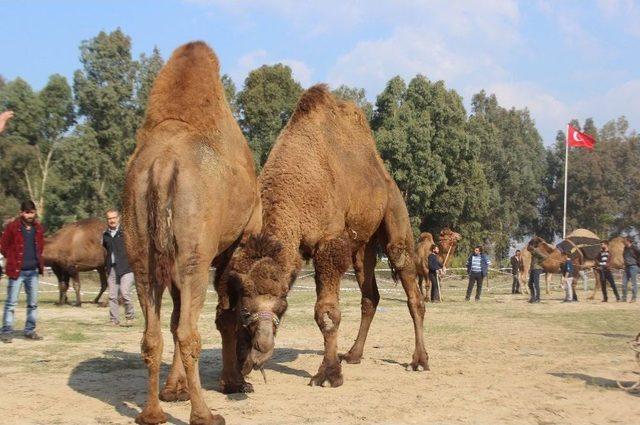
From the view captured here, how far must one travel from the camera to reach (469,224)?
5019cm

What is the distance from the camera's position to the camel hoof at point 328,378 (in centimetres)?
842

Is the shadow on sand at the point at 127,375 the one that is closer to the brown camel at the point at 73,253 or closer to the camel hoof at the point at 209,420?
the camel hoof at the point at 209,420

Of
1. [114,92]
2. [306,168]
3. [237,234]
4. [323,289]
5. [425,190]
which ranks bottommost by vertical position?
[323,289]

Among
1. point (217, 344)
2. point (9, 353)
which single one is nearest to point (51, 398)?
point (9, 353)

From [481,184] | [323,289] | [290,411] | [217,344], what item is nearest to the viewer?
[290,411]

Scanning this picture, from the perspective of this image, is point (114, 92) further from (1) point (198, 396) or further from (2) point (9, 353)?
(1) point (198, 396)

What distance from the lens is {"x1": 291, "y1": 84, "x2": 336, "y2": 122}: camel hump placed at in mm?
9609

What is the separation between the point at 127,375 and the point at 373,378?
2.87 metres

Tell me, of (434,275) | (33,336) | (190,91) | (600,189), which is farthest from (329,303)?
(600,189)

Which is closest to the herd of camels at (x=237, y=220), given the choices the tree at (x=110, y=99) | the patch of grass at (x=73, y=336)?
the patch of grass at (x=73, y=336)

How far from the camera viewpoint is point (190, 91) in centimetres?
735

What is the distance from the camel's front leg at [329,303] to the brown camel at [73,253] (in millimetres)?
14174

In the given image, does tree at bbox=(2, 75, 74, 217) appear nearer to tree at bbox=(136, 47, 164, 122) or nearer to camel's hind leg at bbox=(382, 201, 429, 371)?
tree at bbox=(136, 47, 164, 122)

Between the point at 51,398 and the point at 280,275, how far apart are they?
2521 mm
